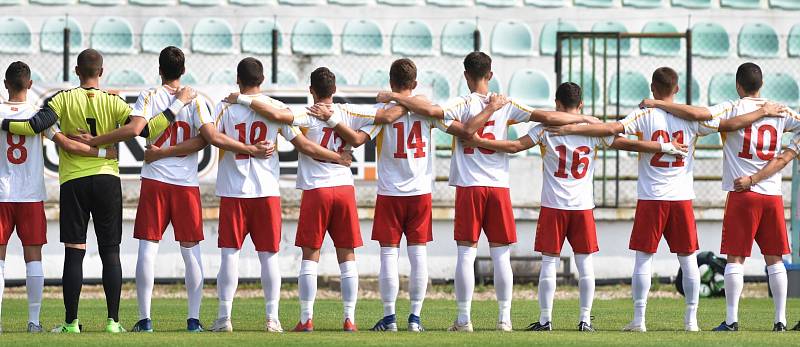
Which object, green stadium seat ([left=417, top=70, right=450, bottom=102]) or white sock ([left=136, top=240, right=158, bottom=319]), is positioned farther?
green stadium seat ([left=417, top=70, right=450, bottom=102])

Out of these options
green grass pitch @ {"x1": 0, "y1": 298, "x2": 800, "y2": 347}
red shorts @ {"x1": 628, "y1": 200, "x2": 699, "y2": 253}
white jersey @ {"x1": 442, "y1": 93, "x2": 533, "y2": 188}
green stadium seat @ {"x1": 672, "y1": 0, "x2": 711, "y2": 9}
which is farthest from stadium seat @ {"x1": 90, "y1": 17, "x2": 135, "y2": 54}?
red shorts @ {"x1": 628, "y1": 200, "x2": 699, "y2": 253}

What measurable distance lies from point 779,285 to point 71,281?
5.17m

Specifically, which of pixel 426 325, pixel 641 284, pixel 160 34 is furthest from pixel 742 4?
pixel 641 284

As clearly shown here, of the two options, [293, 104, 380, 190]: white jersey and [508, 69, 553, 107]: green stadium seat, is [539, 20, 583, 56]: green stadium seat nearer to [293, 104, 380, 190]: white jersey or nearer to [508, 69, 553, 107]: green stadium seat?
[508, 69, 553, 107]: green stadium seat

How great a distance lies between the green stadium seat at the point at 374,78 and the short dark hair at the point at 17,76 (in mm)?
8932

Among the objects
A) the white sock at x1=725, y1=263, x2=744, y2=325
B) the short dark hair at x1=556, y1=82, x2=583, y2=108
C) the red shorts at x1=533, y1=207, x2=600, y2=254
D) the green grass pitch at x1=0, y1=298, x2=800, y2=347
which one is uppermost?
the short dark hair at x1=556, y1=82, x2=583, y2=108

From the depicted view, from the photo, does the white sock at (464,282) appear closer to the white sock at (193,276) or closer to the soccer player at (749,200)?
the soccer player at (749,200)

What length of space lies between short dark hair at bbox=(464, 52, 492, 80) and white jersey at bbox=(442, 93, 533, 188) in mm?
164

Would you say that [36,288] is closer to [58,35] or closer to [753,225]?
[753,225]

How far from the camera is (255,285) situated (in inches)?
686

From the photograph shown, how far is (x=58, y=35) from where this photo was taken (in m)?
19.1

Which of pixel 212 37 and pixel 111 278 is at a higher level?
pixel 212 37

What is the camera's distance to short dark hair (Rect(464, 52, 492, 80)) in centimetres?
1052

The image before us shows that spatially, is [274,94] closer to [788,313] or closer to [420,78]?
[420,78]
